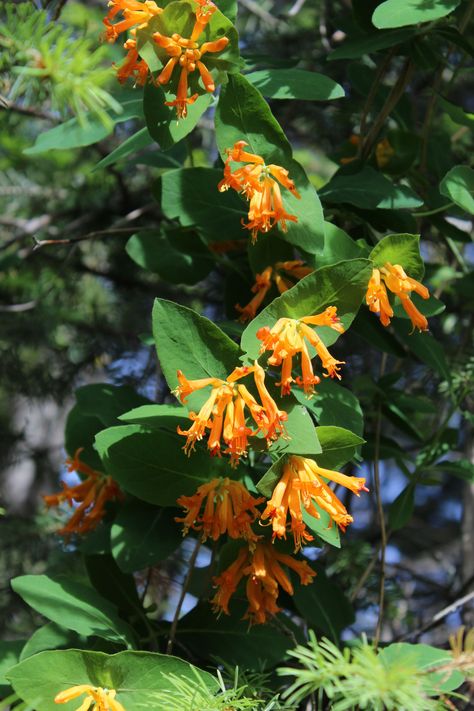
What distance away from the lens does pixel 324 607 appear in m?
1.26

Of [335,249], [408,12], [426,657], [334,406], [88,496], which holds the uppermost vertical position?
[408,12]

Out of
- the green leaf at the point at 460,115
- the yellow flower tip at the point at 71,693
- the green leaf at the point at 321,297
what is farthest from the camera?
the green leaf at the point at 460,115

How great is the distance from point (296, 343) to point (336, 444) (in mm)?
129

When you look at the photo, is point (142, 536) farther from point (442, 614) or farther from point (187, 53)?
point (187, 53)

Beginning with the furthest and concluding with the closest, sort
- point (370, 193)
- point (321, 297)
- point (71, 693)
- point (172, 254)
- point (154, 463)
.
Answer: point (172, 254)
point (370, 193)
point (154, 463)
point (321, 297)
point (71, 693)

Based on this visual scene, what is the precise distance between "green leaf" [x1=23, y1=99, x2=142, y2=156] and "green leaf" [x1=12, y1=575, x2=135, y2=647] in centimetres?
60

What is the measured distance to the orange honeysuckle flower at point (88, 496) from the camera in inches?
50.1

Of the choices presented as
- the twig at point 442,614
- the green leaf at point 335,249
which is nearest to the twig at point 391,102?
the green leaf at point 335,249

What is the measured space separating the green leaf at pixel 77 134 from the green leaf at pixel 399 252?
0.41 m

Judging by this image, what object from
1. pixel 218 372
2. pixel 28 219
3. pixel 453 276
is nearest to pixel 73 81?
pixel 218 372

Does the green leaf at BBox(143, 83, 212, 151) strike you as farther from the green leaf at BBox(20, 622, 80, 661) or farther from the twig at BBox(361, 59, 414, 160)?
the green leaf at BBox(20, 622, 80, 661)

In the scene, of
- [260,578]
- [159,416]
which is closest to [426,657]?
[260,578]

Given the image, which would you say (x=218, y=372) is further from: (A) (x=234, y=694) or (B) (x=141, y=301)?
(B) (x=141, y=301)

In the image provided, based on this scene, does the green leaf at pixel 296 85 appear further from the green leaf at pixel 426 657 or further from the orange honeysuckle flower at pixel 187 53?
the green leaf at pixel 426 657
